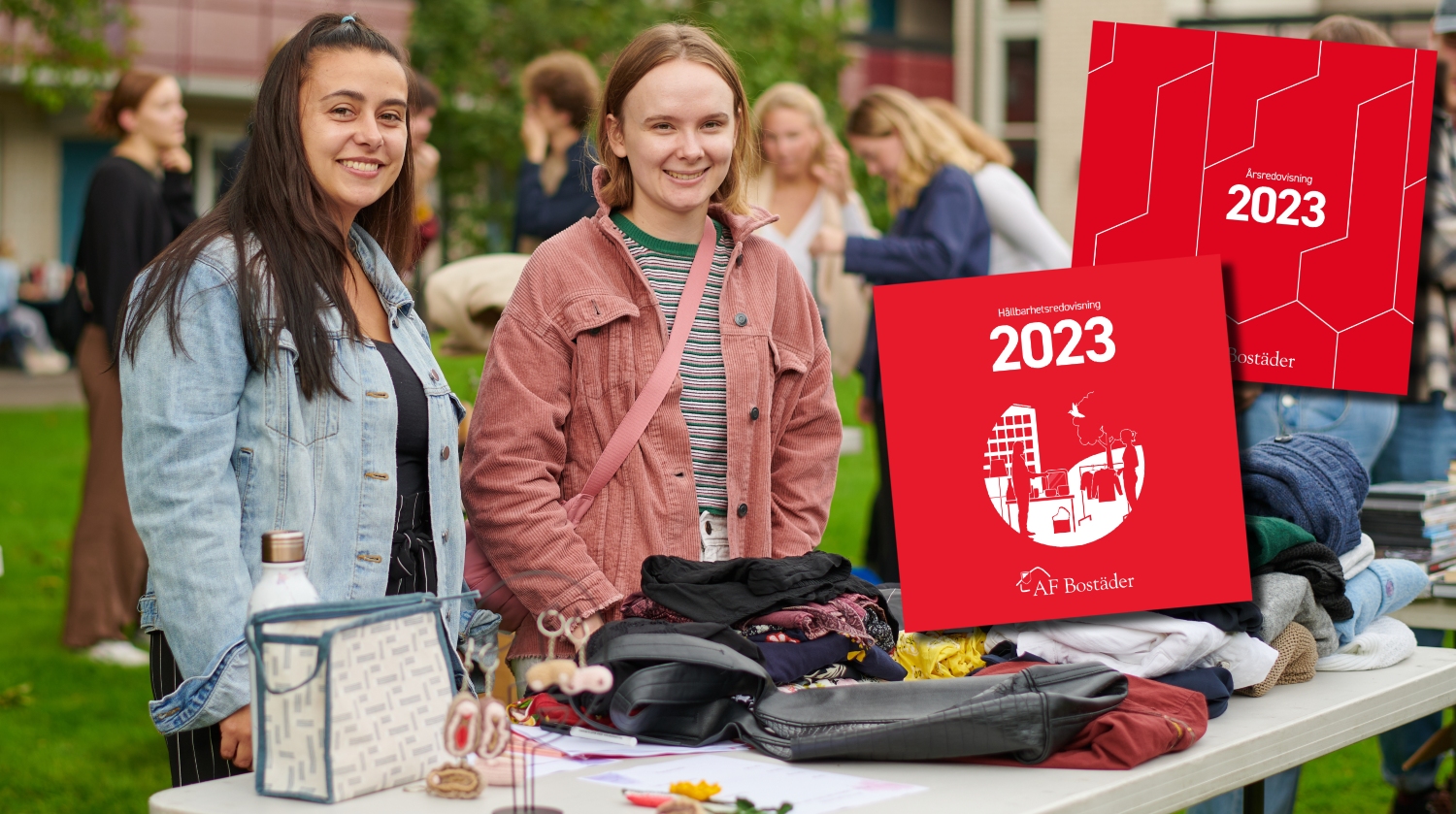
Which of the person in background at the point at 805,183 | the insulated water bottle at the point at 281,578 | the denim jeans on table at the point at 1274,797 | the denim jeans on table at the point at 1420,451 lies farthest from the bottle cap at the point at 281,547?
the person in background at the point at 805,183

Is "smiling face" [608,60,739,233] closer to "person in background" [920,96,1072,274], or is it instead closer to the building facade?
"person in background" [920,96,1072,274]

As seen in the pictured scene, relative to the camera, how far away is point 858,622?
222cm

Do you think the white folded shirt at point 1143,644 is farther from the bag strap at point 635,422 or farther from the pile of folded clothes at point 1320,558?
the bag strap at point 635,422

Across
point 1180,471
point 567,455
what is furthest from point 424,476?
point 1180,471

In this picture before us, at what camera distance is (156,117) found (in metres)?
5.36

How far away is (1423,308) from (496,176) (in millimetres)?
17054

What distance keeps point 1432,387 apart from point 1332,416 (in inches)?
15.6

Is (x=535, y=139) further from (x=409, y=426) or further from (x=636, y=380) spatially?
(x=409, y=426)

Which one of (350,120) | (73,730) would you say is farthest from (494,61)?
(350,120)

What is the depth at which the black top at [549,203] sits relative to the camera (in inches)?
196

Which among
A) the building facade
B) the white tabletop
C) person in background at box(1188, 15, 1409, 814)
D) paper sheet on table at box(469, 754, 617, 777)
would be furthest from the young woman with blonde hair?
the building facade

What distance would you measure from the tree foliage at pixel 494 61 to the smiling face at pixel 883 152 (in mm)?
11925

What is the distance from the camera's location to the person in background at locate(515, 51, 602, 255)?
16.8ft

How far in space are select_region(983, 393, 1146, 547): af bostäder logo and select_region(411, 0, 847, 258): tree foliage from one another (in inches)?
598
